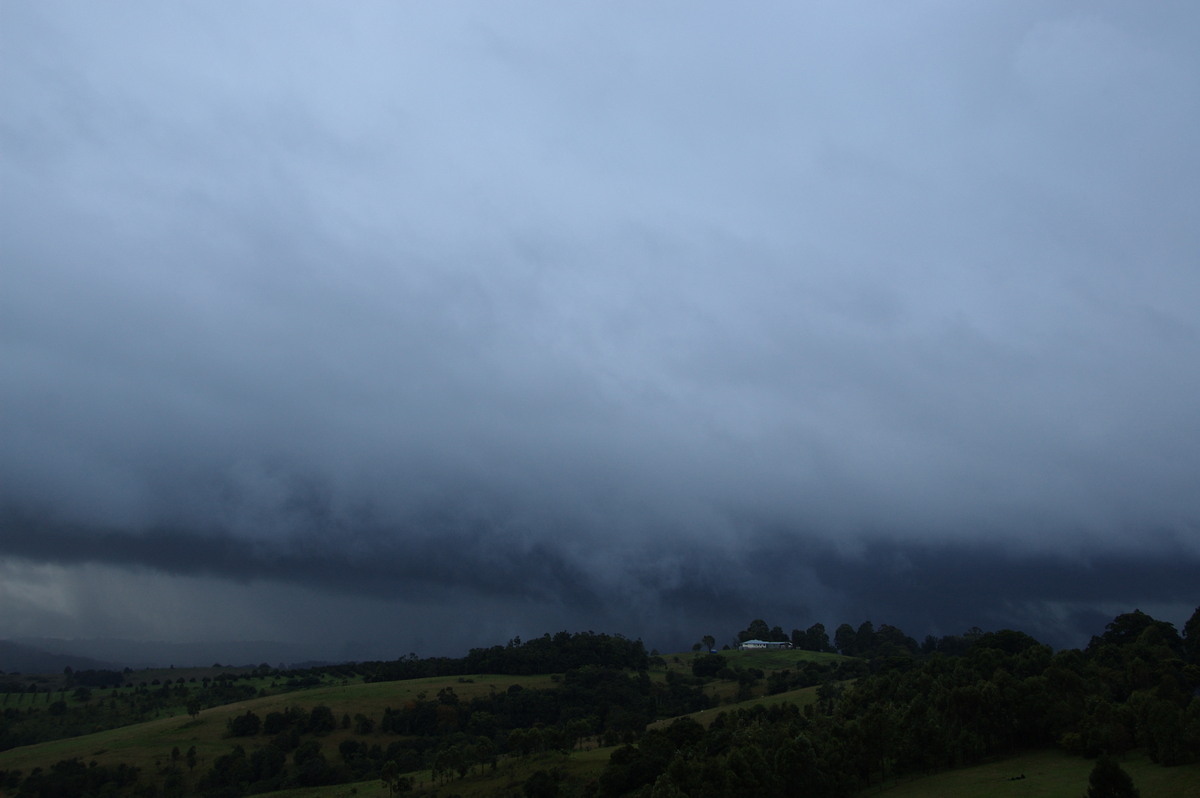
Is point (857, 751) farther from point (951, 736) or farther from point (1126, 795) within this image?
point (1126, 795)

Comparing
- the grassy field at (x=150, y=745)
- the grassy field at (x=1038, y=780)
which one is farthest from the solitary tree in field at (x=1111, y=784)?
the grassy field at (x=150, y=745)

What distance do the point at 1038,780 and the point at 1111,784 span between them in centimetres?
1705

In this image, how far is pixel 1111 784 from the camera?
2525 inches

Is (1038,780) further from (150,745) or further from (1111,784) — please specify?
(150,745)

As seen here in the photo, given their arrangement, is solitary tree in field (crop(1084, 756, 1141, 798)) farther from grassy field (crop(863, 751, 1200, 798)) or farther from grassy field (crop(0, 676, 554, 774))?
grassy field (crop(0, 676, 554, 774))

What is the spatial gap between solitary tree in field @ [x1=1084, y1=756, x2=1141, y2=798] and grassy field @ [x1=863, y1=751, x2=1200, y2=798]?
7.12m

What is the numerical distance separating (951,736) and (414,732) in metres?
134

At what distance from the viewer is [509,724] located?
197 metres

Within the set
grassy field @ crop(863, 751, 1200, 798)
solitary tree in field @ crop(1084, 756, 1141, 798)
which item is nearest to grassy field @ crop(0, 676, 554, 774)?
grassy field @ crop(863, 751, 1200, 798)

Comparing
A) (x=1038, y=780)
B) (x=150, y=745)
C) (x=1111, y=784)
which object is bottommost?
(x=150, y=745)

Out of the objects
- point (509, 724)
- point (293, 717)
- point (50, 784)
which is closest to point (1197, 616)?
point (509, 724)

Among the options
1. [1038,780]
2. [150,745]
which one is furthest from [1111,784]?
[150,745]

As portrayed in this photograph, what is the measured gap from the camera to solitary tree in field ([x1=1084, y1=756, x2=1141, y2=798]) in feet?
210

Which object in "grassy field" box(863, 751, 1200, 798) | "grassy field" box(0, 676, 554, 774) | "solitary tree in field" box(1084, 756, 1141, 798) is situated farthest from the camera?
"grassy field" box(0, 676, 554, 774)
